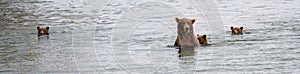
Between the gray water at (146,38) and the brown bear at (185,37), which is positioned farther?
the brown bear at (185,37)

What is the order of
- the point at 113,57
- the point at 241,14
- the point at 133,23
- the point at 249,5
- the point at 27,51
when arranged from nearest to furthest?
the point at 113,57, the point at 27,51, the point at 133,23, the point at 241,14, the point at 249,5

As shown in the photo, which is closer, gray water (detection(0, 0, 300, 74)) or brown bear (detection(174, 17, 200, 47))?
gray water (detection(0, 0, 300, 74))

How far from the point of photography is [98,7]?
115ft

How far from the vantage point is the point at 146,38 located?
21453mm

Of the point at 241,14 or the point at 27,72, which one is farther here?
the point at 241,14

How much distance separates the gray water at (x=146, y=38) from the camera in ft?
52.1

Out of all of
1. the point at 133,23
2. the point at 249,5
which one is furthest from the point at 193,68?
the point at 249,5

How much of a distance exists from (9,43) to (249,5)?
13606 millimetres

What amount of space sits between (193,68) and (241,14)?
1339cm

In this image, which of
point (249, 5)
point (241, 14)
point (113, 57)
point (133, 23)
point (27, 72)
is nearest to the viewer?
point (27, 72)

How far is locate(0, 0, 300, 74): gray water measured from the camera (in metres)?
15.9

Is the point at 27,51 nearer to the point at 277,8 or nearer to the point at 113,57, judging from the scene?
the point at 113,57

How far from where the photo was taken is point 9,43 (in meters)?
20.7

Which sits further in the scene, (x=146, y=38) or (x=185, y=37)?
(x=146, y=38)
